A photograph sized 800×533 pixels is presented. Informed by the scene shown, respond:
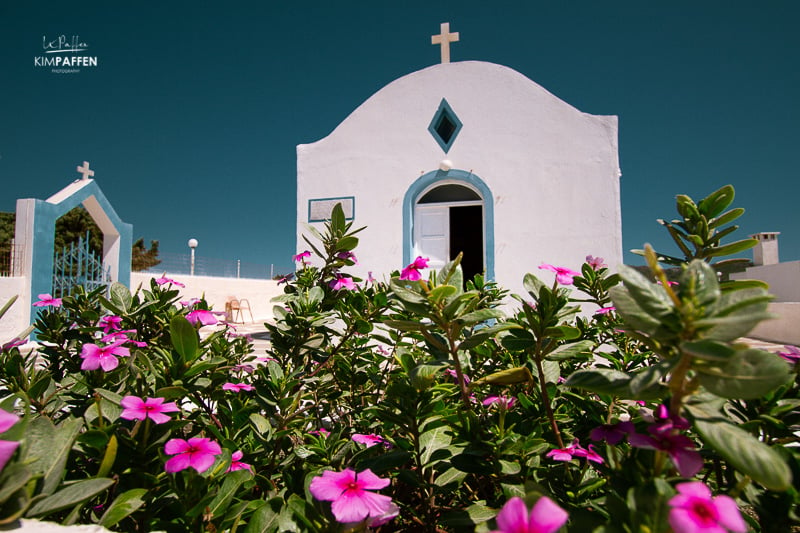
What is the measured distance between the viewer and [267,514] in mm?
671

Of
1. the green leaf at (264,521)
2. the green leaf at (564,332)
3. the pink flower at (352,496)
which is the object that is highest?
the green leaf at (564,332)

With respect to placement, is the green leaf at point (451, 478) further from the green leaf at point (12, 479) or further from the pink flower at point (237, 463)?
the green leaf at point (12, 479)

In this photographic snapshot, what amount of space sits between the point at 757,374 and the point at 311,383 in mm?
1011

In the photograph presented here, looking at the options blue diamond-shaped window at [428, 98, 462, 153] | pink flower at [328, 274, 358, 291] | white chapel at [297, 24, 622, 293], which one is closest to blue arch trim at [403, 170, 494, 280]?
white chapel at [297, 24, 622, 293]

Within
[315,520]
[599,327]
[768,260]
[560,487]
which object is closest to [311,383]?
[315,520]

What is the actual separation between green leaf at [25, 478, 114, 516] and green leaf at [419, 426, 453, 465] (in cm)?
51

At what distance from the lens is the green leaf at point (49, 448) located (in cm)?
54

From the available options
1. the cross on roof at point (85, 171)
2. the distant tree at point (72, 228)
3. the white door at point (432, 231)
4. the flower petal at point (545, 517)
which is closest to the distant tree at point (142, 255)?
the distant tree at point (72, 228)

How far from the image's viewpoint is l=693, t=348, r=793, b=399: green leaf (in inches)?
16.5

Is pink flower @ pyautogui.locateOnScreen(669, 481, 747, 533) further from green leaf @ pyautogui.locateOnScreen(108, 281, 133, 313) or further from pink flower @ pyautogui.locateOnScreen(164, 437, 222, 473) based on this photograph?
green leaf @ pyautogui.locateOnScreen(108, 281, 133, 313)

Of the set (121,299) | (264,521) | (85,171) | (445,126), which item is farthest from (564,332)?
(85,171)

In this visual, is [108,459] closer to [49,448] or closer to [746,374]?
[49,448]

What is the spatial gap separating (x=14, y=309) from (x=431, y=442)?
32.6ft

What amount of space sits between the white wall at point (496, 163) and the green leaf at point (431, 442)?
4625 millimetres
